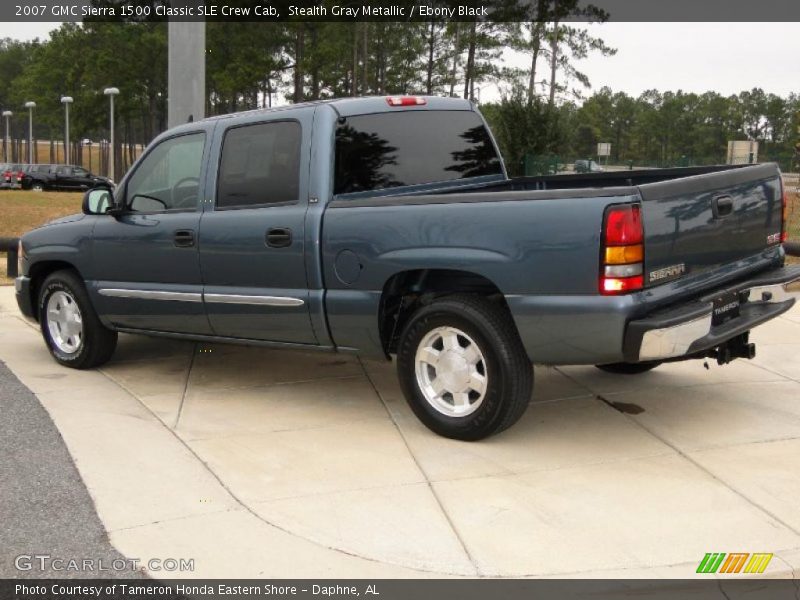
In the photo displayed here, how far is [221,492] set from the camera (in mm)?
4684

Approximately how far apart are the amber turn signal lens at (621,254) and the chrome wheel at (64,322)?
4253 millimetres

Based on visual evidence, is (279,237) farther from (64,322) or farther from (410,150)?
(64,322)

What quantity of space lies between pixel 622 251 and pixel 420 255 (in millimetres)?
1131

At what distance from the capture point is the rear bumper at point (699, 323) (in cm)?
463

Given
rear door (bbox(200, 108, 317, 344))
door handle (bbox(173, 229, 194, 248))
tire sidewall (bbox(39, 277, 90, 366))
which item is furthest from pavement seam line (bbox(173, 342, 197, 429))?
door handle (bbox(173, 229, 194, 248))

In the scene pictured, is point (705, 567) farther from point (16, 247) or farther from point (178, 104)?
point (16, 247)

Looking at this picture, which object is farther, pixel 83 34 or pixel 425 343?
pixel 83 34

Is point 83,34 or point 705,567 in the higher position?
point 83,34

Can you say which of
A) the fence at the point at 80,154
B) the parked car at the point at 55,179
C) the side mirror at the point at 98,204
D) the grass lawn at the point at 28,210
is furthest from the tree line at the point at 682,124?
the side mirror at the point at 98,204

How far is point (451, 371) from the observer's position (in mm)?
5277

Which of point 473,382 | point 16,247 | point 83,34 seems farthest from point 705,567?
point 83,34

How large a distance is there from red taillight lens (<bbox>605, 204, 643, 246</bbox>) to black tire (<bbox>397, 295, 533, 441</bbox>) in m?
0.81

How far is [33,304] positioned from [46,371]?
639mm

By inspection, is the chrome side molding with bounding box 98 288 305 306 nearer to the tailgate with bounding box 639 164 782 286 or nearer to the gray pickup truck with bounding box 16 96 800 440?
the gray pickup truck with bounding box 16 96 800 440
